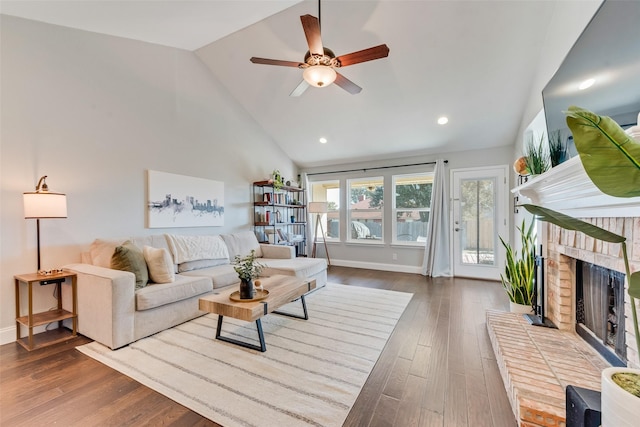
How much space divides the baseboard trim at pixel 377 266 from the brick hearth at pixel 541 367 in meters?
2.94

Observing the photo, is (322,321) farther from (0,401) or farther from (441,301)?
(0,401)

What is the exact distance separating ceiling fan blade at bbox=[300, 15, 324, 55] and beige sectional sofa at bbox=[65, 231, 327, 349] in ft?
8.11

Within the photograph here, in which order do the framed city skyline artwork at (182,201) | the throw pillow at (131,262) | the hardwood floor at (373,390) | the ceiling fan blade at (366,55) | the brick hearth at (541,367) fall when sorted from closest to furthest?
the brick hearth at (541,367)
the hardwood floor at (373,390)
the ceiling fan blade at (366,55)
the throw pillow at (131,262)
the framed city skyline artwork at (182,201)

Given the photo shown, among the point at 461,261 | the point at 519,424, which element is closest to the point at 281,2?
the point at 519,424

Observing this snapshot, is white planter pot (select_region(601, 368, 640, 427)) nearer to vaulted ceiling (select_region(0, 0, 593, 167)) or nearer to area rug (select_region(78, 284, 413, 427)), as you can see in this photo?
area rug (select_region(78, 284, 413, 427))

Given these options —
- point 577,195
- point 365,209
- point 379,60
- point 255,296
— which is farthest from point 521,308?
point 365,209

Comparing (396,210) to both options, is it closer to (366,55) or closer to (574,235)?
(574,235)

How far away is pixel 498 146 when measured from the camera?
14.9 ft

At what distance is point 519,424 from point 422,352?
2.84ft

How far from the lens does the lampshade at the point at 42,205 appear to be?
223 centimetres

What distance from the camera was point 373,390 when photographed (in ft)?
5.58

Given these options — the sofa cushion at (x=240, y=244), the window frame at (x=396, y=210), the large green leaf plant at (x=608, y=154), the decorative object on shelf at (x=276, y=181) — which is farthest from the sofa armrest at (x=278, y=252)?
the large green leaf plant at (x=608, y=154)

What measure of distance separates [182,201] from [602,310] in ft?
14.5

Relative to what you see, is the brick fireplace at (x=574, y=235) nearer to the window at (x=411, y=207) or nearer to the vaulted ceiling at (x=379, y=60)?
the vaulted ceiling at (x=379, y=60)
